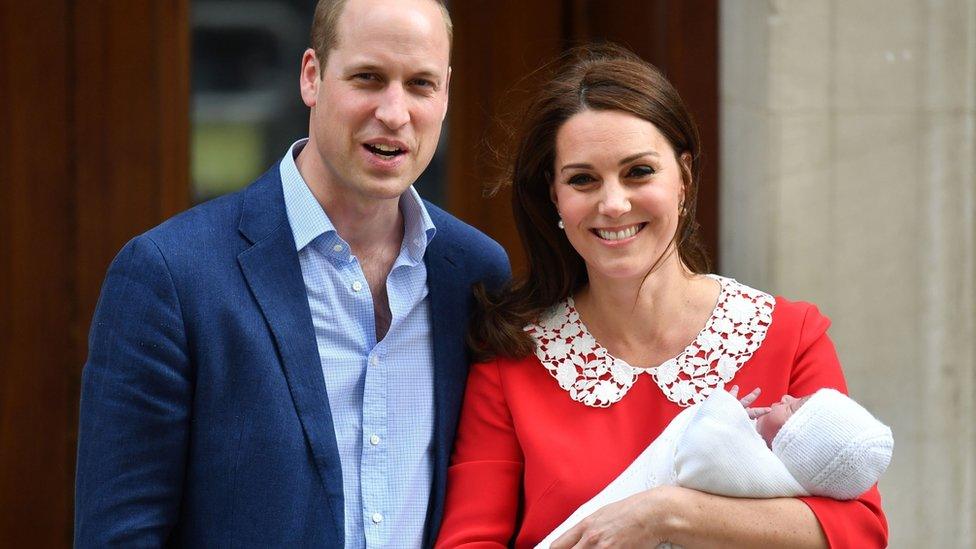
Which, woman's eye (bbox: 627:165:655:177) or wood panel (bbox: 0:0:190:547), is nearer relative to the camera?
woman's eye (bbox: 627:165:655:177)

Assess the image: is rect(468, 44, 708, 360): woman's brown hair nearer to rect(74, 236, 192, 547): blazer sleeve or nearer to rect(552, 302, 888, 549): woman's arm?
rect(552, 302, 888, 549): woman's arm

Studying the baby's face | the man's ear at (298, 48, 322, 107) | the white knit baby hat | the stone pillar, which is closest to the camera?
the white knit baby hat

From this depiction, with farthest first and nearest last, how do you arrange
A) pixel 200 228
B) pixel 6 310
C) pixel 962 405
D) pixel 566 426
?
pixel 962 405, pixel 6 310, pixel 566 426, pixel 200 228

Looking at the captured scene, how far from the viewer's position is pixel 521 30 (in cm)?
392

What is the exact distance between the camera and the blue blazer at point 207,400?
2.21m

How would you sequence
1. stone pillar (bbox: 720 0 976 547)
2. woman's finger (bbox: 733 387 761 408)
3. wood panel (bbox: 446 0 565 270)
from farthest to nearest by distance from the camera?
1. wood panel (bbox: 446 0 565 270)
2. stone pillar (bbox: 720 0 976 547)
3. woman's finger (bbox: 733 387 761 408)

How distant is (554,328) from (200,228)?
2.40 ft

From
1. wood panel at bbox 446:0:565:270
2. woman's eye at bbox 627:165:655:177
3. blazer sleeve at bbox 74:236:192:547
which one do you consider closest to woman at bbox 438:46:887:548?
woman's eye at bbox 627:165:655:177

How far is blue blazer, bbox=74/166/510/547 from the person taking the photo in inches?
87.2

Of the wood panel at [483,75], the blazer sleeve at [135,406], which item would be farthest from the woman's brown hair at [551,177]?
the wood panel at [483,75]

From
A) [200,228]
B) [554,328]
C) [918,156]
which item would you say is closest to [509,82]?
[918,156]

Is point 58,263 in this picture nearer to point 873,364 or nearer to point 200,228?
point 200,228

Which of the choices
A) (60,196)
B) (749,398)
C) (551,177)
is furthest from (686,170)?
(60,196)

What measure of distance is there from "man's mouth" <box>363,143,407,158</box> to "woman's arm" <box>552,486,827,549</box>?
29.5 inches
